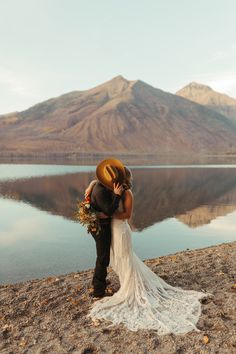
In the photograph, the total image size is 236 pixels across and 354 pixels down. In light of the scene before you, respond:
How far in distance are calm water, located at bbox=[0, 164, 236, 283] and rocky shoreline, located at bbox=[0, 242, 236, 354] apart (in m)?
4.53

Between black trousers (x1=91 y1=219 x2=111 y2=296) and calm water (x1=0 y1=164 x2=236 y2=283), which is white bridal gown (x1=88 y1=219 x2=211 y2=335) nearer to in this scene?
black trousers (x1=91 y1=219 x2=111 y2=296)

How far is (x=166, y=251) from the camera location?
1563 cm

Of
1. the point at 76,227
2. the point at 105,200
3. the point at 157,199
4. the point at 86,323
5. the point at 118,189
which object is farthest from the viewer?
the point at 157,199

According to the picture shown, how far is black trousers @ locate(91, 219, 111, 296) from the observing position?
666 cm

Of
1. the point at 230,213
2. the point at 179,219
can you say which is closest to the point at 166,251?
the point at 179,219

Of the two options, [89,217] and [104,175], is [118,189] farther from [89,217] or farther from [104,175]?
[89,217]

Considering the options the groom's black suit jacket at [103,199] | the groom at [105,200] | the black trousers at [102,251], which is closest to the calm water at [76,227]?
the black trousers at [102,251]

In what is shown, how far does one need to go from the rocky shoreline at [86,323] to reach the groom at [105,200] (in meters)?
0.78

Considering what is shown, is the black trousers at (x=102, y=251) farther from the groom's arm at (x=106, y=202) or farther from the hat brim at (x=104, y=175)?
the hat brim at (x=104, y=175)

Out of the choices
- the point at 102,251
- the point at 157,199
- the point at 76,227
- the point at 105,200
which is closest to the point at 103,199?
the point at 105,200

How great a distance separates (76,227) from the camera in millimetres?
20922

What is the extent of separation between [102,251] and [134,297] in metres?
0.98

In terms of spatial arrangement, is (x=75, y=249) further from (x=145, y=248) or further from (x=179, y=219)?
(x=179, y=219)

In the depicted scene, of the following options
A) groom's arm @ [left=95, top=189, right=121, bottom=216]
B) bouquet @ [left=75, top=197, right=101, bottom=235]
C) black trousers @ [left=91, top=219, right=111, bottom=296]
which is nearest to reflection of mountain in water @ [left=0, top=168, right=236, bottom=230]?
black trousers @ [left=91, top=219, right=111, bottom=296]
